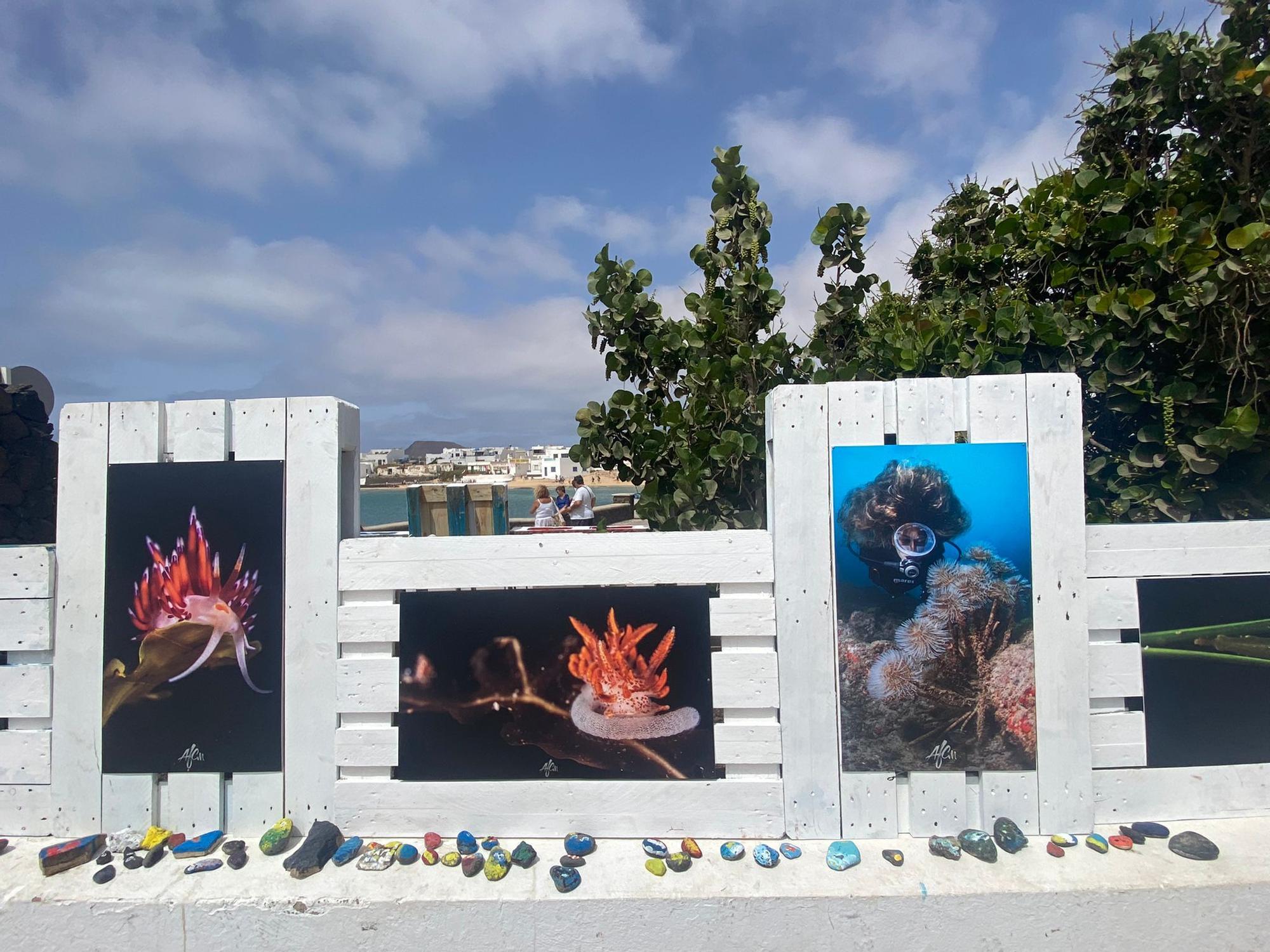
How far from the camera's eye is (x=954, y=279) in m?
5.58

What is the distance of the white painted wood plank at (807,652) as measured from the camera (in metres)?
3.57

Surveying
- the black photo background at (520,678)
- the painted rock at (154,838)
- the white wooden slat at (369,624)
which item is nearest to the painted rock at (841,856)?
the black photo background at (520,678)

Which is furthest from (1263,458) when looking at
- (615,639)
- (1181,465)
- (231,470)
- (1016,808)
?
(231,470)

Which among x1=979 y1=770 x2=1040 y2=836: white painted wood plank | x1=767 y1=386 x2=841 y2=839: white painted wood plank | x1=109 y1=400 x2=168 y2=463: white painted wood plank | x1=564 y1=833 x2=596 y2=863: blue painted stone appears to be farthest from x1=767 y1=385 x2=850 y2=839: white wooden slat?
x1=109 y1=400 x2=168 y2=463: white painted wood plank

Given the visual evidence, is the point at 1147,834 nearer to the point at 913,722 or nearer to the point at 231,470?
A: the point at 913,722

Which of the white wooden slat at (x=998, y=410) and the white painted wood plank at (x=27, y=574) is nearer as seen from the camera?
the white wooden slat at (x=998, y=410)

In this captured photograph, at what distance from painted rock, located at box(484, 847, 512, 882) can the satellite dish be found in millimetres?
6979

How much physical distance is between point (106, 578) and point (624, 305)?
351cm

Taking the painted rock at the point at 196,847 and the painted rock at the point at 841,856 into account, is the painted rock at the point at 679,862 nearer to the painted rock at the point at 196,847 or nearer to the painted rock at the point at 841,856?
the painted rock at the point at 841,856

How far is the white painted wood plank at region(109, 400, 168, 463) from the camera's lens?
3.78m

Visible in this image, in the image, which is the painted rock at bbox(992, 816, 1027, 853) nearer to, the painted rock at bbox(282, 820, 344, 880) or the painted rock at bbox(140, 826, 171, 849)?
the painted rock at bbox(282, 820, 344, 880)

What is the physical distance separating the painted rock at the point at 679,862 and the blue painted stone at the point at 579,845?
38cm

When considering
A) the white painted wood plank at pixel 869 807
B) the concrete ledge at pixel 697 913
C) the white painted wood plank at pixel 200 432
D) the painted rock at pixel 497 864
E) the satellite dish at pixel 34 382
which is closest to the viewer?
the concrete ledge at pixel 697 913

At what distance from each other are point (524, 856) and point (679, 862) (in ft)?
2.44
